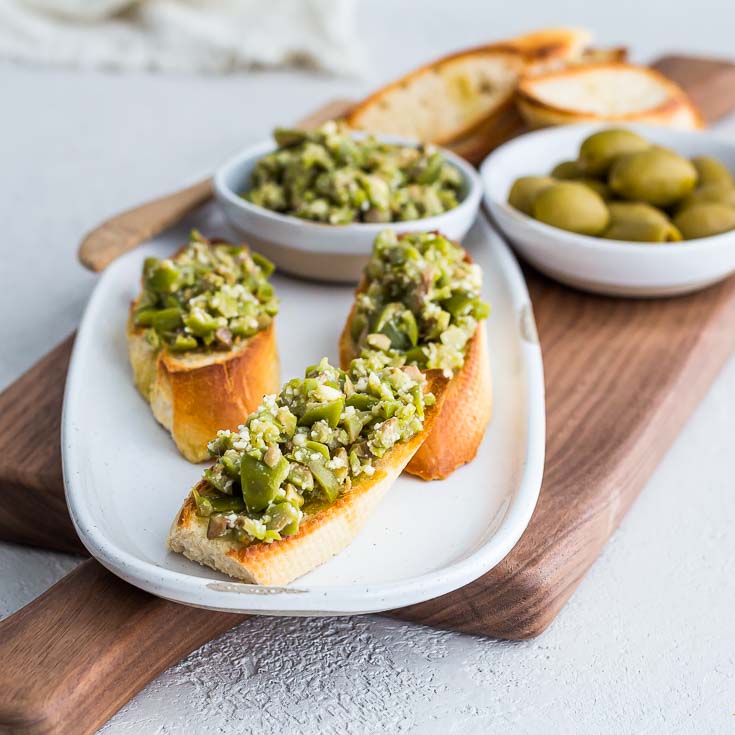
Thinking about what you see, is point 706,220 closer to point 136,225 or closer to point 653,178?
point 653,178

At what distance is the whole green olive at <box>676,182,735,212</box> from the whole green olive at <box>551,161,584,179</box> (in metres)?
0.28

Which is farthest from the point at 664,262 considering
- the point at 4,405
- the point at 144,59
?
the point at 144,59

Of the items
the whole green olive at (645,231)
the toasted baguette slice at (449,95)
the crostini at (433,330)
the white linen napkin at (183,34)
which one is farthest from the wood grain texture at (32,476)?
the white linen napkin at (183,34)

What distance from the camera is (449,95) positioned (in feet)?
10.2

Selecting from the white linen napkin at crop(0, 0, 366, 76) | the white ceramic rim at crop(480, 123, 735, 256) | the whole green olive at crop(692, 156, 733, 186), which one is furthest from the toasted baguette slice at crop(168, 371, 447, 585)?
the white linen napkin at crop(0, 0, 366, 76)

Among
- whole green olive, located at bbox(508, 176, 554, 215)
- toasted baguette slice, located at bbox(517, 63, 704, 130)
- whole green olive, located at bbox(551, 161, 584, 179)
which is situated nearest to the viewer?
whole green olive, located at bbox(508, 176, 554, 215)

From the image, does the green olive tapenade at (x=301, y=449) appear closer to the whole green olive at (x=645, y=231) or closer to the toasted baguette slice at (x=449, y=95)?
the whole green olive at (x=645, y=231)

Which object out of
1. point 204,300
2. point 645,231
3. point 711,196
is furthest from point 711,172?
point 204,300

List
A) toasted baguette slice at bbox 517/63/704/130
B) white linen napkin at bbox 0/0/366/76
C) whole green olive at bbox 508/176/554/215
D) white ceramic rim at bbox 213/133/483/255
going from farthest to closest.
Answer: white linen napkin at bbox 0/0/366/76, toasted baguette slice at bbox 517/63/704/130, whole green olive at bbox 508/176/554/215, white ceramic rim at bbox 213/133/483/255

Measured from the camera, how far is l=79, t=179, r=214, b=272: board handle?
2354 millimetres

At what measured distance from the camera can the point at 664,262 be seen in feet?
7.61

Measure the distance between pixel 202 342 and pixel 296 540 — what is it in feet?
1.93

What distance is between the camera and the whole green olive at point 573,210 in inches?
94.6

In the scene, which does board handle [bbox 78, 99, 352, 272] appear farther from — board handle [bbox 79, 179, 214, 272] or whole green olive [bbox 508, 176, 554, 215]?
whole green olive [bbox 508, 176, 554, 215]
